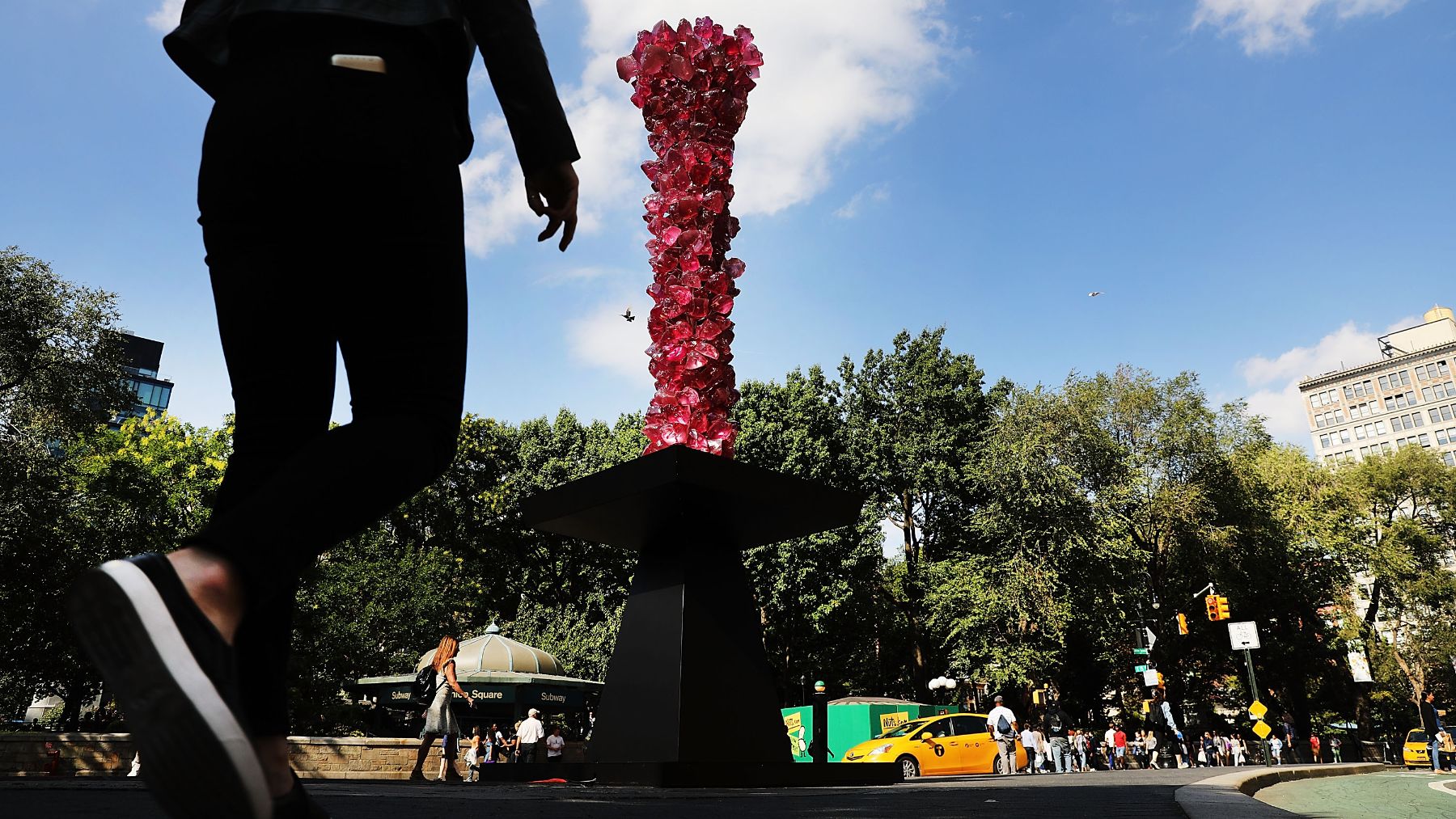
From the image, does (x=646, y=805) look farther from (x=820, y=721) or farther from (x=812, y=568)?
(x=812, y=568)

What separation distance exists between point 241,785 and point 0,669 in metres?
26.3

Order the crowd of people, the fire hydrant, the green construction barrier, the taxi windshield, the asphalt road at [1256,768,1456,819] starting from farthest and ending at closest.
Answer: the green construction barrier
the crowd of people
the taxi windshield
the fire hydrant
the asphalt road at [1256,768,1456,819]

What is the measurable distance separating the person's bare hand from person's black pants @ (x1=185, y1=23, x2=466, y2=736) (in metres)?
0.22

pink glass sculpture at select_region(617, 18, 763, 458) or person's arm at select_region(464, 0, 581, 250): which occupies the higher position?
pink glass sculpture at select_region(617, 18, 763, 458)

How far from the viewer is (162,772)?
3.29 feet

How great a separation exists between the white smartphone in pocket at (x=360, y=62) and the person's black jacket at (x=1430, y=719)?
84.9 ft

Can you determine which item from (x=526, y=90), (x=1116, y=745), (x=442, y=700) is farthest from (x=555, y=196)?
(x=1116, y=745)

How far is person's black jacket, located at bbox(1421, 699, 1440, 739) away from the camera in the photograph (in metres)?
21.2

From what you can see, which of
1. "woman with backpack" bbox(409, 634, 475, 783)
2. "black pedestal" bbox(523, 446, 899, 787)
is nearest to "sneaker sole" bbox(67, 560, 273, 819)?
"black pedestal" bbox(523, 446, 899, 787)

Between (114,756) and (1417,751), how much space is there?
31.7 metres

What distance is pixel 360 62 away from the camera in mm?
1485

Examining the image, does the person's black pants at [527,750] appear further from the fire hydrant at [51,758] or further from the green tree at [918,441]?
the green tree at [918,441]

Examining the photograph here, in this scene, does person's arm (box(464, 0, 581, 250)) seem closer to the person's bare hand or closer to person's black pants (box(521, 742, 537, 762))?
the person's bare hand

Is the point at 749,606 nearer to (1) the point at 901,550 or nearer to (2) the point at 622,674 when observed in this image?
(2) the point at 622,674
